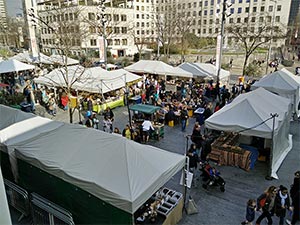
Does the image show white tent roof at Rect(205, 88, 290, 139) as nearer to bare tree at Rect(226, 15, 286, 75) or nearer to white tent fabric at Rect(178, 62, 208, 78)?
white tent fabric at Rect(178, 62, 208, 78)

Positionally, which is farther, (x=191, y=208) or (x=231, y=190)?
(x=231, y=190)

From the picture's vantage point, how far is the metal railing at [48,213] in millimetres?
5852

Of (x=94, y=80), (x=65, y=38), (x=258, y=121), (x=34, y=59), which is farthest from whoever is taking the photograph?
(x=34, y=59)

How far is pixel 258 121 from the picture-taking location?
9375 mm

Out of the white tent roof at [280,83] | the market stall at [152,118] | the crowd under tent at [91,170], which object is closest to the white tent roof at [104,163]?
the crowd under tent at [91,170]

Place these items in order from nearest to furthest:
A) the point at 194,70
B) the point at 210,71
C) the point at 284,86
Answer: the point at 284,86, the point at 210,71, the point at 194,70

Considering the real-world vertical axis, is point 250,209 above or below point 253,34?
below

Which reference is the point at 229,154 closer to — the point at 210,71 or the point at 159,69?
the point at 210,71

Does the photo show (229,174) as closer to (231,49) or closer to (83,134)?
(83,134)

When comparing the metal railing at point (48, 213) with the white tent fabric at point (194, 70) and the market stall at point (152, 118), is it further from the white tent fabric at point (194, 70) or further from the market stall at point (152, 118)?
the white tent fabric at point (194, 70)

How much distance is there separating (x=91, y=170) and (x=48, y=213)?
4.84 feet

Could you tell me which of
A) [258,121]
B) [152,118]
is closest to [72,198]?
[258,121]

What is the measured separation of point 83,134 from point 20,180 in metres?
2.46

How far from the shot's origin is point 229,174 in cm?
920
